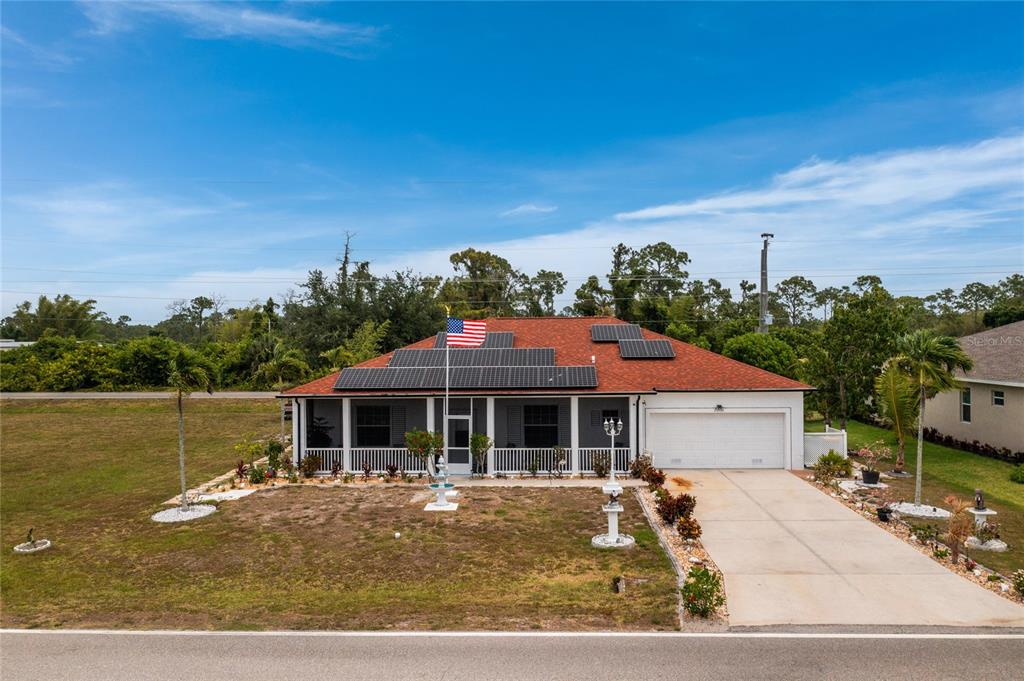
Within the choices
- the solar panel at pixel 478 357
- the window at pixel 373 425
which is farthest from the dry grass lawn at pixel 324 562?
the solar panel at pixel 478 357

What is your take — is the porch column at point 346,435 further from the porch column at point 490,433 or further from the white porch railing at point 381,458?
the porch column at point 490,433

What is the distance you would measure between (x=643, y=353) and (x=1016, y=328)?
16.5m

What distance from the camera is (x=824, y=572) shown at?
35.4ft

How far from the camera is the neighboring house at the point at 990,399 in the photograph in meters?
20.4

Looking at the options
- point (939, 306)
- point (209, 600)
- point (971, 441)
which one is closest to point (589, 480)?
point (209, 600)

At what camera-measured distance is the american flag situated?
1864 cm

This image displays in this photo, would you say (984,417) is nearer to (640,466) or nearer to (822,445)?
(822,445)

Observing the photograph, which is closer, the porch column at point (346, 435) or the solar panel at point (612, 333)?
the porch column at point (346, 435)

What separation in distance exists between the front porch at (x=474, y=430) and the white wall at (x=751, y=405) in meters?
1.06

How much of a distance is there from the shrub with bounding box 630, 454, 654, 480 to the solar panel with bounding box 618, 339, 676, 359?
178 inches

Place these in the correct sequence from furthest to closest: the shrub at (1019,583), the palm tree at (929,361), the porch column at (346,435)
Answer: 1. the porch column at (346,435)
2. the palm tree at (929,361)
3. the shrub at (1019,583)

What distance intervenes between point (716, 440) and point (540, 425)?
5747mm

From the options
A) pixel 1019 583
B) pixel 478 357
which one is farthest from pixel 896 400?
pixel 478 357

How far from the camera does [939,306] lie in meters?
88.2
